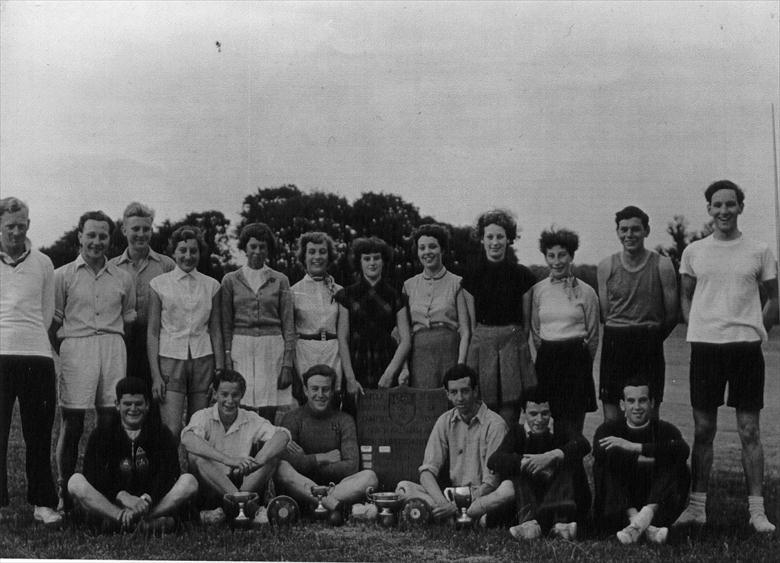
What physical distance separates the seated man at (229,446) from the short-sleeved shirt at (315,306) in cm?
54

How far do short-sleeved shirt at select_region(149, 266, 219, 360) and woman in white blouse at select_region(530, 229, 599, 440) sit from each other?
203 cm

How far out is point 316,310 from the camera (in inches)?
237

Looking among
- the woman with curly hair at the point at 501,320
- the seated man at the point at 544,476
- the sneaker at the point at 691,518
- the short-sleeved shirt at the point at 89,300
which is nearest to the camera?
the seated man at the point at 544,476

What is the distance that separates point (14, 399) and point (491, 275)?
299 centimetres

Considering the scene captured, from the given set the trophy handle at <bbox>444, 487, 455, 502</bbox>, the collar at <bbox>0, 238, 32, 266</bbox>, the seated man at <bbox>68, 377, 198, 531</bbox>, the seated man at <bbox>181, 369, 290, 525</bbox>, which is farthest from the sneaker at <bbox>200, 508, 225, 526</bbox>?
the collar at <bbox>0, 238, 32, 266</bbox>

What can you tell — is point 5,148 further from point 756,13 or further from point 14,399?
point 756,13

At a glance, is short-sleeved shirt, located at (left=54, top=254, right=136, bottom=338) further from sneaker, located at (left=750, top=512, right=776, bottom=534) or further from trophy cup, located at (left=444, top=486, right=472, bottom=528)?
sneaker, located at (left=750, top=512, right=776, bottom=534)

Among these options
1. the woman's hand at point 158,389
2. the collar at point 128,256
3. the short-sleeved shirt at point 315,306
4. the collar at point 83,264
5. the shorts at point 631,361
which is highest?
the collar at point 128,256

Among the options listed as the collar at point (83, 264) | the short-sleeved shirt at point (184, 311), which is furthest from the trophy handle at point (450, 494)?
the collar at point (83, 264)

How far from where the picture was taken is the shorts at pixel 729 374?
5.52 metres

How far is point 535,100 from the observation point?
19.1ft

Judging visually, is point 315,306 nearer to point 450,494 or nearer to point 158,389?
point 158,389

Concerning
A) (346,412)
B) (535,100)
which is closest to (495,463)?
(346,412)

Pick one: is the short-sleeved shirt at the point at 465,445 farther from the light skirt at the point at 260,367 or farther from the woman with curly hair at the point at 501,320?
the light skirt at the point at 260,367
